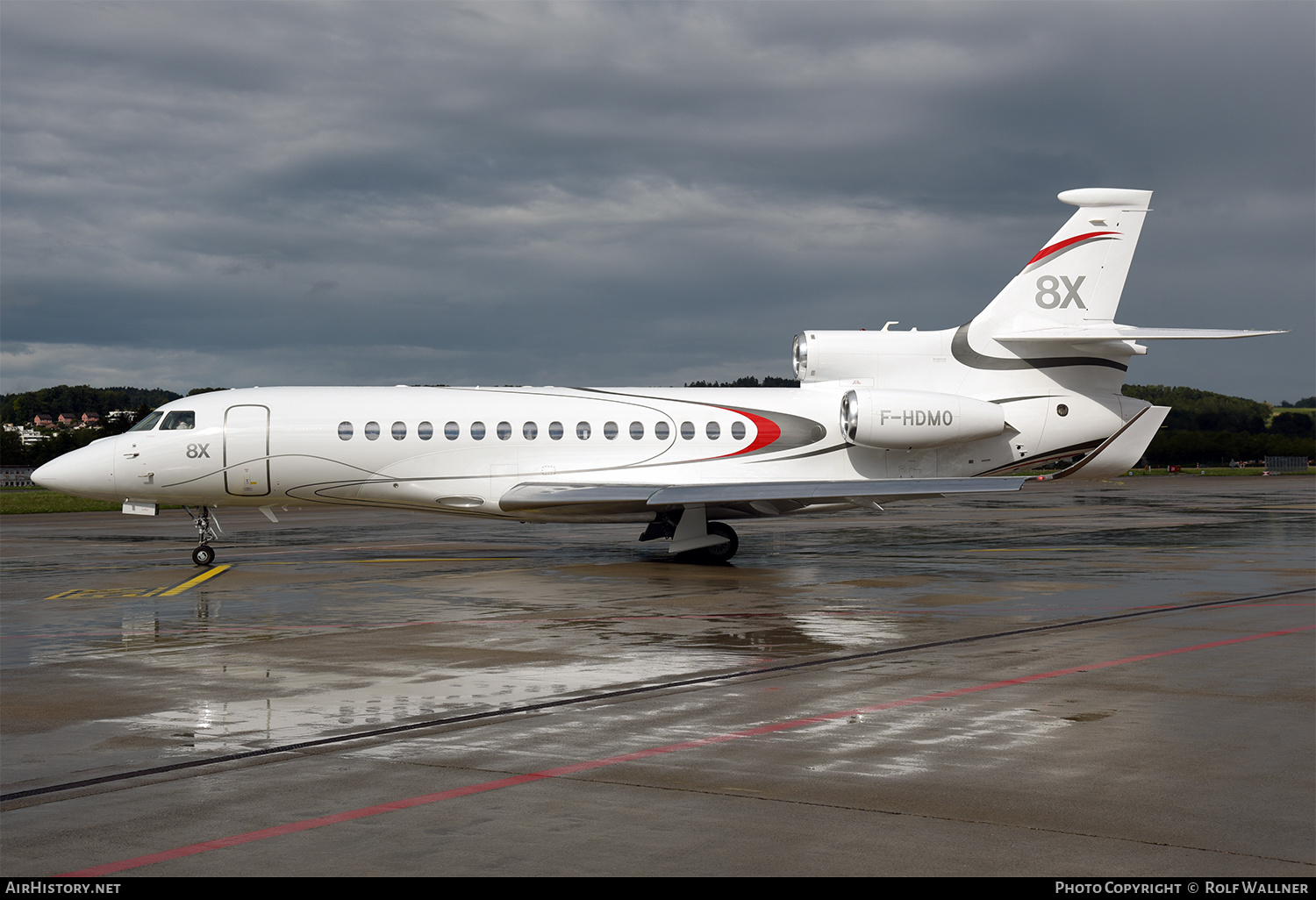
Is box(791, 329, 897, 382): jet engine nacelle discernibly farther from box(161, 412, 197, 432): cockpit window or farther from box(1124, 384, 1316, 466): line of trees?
box(1124, 384, 1316, 466): line of trees

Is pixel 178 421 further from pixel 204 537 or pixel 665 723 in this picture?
pixel 665 723

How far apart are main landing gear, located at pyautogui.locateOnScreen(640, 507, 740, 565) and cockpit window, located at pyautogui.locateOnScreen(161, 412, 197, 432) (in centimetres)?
948

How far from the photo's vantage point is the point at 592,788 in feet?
22.4

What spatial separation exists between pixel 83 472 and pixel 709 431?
12.3 metres

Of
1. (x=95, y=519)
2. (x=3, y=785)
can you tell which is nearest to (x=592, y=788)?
(x=3, y=785)

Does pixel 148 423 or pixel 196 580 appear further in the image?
pixel 148 423

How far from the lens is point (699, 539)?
2202 cm

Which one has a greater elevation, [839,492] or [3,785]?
[839,492]

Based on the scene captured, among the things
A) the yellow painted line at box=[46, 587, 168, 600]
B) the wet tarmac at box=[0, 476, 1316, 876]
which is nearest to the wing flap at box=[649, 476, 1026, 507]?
the wet tarmac at box=[0, 476, 1316, 876]

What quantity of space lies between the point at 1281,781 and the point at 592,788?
4.31 m

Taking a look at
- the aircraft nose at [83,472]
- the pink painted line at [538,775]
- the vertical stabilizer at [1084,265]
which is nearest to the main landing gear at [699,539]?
the vertical stabilizer at [1084,265]

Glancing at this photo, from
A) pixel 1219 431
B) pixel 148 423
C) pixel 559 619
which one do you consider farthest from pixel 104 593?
pixel 1219 431
